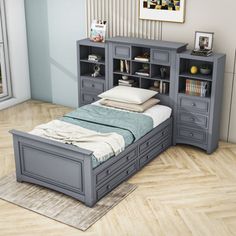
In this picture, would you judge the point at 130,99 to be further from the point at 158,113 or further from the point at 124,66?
the point at 124,66

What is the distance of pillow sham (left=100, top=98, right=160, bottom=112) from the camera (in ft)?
17.5

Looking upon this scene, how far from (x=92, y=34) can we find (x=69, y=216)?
2835mm

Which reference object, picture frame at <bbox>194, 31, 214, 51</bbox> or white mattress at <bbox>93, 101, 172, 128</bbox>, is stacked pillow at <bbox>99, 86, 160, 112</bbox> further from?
picture frame at <bbox>194, 31, 214, 51</bbox>

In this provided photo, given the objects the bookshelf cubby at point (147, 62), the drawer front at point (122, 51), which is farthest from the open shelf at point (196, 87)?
the drawer front at point (122, 51)

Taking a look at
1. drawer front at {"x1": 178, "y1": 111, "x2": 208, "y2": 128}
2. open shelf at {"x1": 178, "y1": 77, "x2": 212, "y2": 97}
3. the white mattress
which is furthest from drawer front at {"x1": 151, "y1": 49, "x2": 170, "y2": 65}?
drawer front at {"x1": 178, "y1": 111, "x2": 208, "y2": 128}

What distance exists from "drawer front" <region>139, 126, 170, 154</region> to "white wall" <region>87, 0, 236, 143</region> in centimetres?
79

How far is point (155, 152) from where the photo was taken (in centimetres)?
537

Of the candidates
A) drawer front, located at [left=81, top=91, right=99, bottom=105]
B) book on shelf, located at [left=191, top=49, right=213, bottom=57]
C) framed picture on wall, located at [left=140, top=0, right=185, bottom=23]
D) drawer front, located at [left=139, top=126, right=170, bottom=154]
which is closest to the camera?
drawer front, located at [left=139, top=126, right=170, bottom=154]

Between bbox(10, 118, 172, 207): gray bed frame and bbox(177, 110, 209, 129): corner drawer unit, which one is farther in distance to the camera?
bbox(177, 110, 209, 129): corner drawer unit

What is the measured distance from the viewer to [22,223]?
13.5 ft

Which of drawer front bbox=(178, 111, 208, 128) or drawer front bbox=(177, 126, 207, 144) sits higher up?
drawer front bbox=(178, 111, 208, 128)

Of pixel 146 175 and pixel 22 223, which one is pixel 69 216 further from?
pixel 146 175

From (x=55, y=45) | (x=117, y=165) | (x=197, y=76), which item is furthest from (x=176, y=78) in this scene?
(x=55, y=45)

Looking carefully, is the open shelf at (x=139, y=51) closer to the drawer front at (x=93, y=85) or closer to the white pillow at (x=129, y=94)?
the white pillow at (x=129, y=94)
